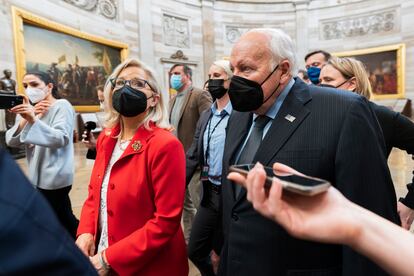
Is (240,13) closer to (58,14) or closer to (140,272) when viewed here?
(58,14)

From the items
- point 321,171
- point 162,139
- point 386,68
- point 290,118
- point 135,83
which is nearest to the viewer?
point 321,171

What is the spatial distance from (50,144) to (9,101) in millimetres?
479

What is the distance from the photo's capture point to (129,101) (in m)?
2.11

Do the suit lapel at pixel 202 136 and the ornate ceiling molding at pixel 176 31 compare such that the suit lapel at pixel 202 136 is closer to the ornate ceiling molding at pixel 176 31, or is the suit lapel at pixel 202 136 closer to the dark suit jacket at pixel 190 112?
the dark suit jacket at pixel 190 112

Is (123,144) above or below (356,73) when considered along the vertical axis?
below

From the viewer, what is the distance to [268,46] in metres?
1.82

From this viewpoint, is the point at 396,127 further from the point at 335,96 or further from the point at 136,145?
the point at 136,145

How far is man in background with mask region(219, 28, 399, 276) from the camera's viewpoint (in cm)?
149

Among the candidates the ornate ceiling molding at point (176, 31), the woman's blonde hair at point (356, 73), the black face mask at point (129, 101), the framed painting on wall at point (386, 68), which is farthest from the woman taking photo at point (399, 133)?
the framed painting on wall at point (386, 68)

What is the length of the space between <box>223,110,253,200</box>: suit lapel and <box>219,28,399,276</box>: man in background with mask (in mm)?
82

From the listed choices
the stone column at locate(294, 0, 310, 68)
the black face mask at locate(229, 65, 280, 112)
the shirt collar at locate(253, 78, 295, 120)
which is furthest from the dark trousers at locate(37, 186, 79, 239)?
the stone column at locate(294, 0, 310, 68)

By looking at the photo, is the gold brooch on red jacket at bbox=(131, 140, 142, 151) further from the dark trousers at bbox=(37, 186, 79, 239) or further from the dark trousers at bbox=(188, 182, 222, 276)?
the dark trousers at bbox=(37, 186, 79, 239)

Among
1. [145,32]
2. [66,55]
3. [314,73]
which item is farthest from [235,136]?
[145,32]

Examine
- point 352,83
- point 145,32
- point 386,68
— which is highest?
point 145,32
